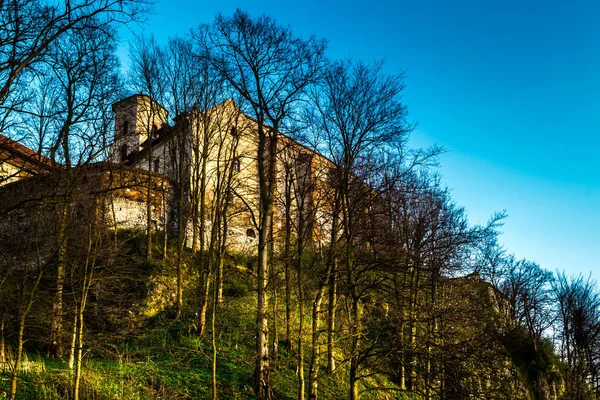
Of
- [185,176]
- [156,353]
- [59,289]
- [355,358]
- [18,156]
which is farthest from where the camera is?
[185,176]

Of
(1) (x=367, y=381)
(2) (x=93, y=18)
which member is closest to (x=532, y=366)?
(1) (x=367, y=381)

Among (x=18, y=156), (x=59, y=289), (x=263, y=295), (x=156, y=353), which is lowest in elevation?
(x=156, y=353)

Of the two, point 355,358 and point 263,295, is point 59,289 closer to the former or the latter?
point 263,295

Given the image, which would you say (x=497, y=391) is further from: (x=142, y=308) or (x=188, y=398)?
(x=142, y=308)

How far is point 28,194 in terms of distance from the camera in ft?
26.9

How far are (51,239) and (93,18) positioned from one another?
5.75m

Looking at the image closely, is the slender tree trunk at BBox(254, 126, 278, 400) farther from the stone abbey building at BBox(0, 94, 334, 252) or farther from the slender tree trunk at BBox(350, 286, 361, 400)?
the slender tree trunk at BBox(350, 286, 361, 400)

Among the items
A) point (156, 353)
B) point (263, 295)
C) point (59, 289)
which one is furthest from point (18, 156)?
point (156, 353)

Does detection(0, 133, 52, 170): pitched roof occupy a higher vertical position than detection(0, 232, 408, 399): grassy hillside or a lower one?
higher

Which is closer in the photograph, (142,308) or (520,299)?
(142,308)

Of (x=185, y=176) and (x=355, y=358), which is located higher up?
(x=185, y=176)

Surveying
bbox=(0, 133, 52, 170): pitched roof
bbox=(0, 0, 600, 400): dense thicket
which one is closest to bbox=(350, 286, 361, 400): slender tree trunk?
bbox=(0, 0, 600, 400): dense thicket

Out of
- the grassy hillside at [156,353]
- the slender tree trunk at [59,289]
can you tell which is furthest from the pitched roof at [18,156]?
the grassy hillside at [156,353]

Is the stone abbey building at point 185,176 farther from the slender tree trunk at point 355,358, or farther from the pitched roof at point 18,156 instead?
the slender tree trunk at point 355,358
